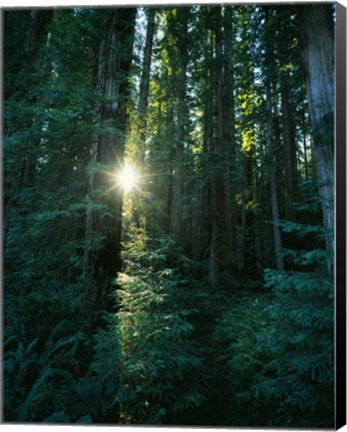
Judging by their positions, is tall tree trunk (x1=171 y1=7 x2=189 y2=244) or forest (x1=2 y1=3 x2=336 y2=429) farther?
tall tree trunk (x1=171 y1=7 x2=189 y2=244)

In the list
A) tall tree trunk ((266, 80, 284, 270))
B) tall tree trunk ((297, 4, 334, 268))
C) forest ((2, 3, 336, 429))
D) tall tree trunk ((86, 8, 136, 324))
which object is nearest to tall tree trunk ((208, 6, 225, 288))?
tall tree trunk ((266, 80, 284, 270))

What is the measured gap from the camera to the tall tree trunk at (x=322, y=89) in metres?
3.46

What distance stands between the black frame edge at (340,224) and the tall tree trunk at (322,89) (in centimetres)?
14

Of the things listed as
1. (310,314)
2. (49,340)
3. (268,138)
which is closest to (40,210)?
(49,340)

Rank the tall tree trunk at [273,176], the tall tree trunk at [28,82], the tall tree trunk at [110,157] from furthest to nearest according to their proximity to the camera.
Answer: the tall tree trunk at [273,176], the tall tree trunk at [110,157], the tall tree trunk at [28,82]

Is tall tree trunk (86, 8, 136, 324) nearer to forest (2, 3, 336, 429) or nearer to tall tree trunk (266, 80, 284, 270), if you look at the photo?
forest (2, 3, 336, 429)

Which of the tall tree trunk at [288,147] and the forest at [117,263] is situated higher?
the tall tree trunk at [288,147]

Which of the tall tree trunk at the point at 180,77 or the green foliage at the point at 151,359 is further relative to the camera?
the tall tree trunk at the point at 180,77

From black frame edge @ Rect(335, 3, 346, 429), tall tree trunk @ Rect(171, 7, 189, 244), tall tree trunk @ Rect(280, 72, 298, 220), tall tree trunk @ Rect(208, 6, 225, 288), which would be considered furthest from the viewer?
tall tree trunk @ Rect(280, 72, 298, 220)

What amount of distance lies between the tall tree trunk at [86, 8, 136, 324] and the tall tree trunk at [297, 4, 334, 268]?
7.86 feet

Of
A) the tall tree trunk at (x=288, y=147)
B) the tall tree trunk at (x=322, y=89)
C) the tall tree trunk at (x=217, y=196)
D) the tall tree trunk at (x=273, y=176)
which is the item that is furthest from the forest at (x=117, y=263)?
the tall tree trunk at (x=288, y=147)

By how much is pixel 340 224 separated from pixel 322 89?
1619 mm

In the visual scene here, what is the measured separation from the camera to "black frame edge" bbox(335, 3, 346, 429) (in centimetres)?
316

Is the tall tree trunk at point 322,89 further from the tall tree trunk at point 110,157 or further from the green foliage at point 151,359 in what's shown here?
the tall tree trunk at point 110,157
